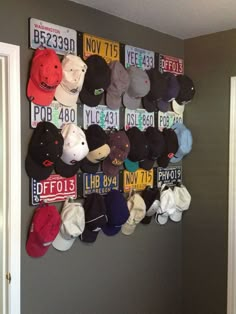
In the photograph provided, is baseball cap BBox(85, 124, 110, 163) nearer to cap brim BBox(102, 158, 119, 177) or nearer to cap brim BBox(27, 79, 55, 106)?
cap brim BBox(102, 158, 119, 177)

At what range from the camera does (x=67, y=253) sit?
7.32ft

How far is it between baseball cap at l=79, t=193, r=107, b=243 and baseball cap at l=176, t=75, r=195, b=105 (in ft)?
3.27

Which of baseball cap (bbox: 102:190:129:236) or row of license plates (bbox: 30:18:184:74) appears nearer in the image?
row of license plates (bbox: 30:18:184:74)

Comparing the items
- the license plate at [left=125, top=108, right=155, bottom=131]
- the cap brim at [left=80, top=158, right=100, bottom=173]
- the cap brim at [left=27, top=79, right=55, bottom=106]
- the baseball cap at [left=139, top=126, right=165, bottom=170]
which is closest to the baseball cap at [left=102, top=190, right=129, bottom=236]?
the cap brim at [left=80, top=158, right=100, bottom=173]

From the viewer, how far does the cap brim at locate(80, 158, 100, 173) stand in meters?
2.24

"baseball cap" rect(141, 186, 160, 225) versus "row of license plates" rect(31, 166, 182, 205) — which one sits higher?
"row of license plates" rect(31, 166, 182, 205)

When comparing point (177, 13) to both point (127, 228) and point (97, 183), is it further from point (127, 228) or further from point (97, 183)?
point (127, 228)

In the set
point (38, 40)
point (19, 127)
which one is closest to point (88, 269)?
point (19, 127)

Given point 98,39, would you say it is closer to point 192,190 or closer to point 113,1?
point 113,1

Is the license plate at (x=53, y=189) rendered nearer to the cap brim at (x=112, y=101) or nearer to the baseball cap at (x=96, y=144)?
the baseball cap at (x=96, y=144)

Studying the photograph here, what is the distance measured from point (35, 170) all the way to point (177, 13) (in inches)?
50.7

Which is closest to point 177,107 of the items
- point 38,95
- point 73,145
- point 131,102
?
point 131,102

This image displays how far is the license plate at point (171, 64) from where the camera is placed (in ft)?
9.09

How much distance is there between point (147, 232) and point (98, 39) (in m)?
1.35
